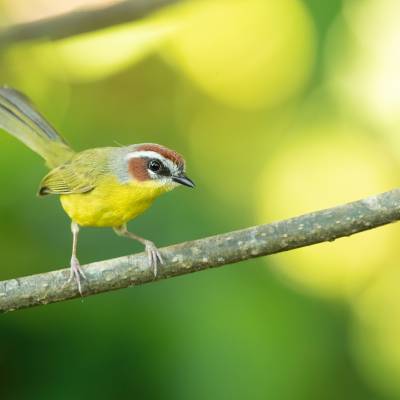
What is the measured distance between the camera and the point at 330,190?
233 inches

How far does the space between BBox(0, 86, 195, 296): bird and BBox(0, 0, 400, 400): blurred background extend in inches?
6.4

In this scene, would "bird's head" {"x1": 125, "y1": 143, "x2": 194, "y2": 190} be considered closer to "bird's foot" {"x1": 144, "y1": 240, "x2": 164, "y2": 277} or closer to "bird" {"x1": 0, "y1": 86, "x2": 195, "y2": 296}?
"bird" {"x1": 0, "y1": 86, "x2": 195, "y2": 296}

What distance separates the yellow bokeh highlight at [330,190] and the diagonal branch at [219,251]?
140 centimetres

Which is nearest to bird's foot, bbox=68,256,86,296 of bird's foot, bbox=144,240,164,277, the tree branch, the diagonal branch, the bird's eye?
the diagonal branch

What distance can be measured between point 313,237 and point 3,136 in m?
2.37

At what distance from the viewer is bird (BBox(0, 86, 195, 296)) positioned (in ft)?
14.4

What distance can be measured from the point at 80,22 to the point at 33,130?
887 mm

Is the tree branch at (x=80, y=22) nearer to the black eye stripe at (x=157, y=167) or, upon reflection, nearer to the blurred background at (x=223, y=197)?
the blurred background at (x=223, y=197)

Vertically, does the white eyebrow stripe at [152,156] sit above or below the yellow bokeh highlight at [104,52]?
below

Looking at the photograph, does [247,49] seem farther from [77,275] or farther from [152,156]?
[77,275]

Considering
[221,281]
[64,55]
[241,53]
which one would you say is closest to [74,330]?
[221,281]

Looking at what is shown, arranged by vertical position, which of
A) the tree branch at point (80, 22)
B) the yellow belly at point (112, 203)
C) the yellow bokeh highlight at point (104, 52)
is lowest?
the yellow belly at point (112, 203)

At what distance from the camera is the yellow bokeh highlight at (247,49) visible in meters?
5.63

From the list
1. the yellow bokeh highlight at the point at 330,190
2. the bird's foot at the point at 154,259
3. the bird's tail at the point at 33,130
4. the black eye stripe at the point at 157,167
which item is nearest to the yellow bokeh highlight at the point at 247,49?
the yellow bokeh highlight at the point at 330,190
